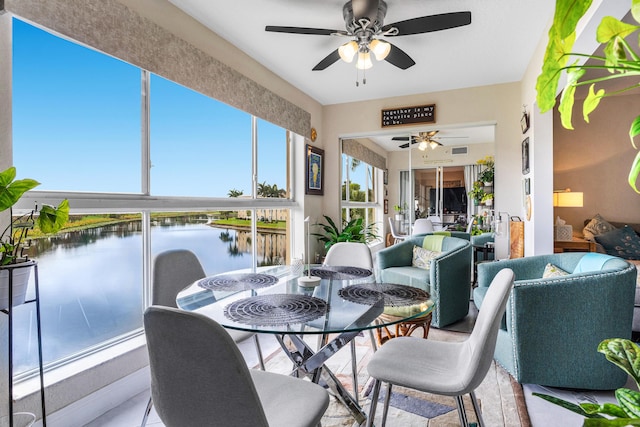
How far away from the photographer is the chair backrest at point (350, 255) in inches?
106

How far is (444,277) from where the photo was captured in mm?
2959

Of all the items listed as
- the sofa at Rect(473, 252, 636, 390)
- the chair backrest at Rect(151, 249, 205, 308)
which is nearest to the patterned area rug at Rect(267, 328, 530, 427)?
the sofa at Rect(473, 252, 636, 390)

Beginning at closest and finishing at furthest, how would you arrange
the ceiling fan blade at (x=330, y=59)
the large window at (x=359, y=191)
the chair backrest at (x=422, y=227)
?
the ceiling fan blade at (x=330, y=59)
the chair backrest at (x=422, y=227)
the large window at (x=359, y=191)

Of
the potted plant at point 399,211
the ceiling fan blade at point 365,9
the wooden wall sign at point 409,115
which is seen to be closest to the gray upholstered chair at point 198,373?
the ceiling fan blade at point 365,9

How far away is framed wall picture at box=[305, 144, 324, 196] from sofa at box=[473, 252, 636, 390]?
2.83 metres

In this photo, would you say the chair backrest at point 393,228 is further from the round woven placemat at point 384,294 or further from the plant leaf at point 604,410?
the plant leaf at point 604,410

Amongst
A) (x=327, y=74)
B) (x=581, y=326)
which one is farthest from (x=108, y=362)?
(x=327, y=74)

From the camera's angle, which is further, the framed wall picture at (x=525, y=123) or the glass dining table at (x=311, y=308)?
the framed wall picture at (x=525, y=123)

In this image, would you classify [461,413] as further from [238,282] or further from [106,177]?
[106,177]

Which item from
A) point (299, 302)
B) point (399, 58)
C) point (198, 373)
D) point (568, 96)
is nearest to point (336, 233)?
point (399, 58)

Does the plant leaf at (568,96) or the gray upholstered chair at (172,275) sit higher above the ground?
the plant leaf at (568,96)

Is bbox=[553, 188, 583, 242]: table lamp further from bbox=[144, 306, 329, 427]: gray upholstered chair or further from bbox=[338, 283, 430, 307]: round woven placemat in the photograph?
bbox=[144, 306, 329, 427]: gray upholstered chair

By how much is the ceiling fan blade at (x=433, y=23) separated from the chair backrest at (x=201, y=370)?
218cm

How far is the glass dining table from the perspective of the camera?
1316 mm
